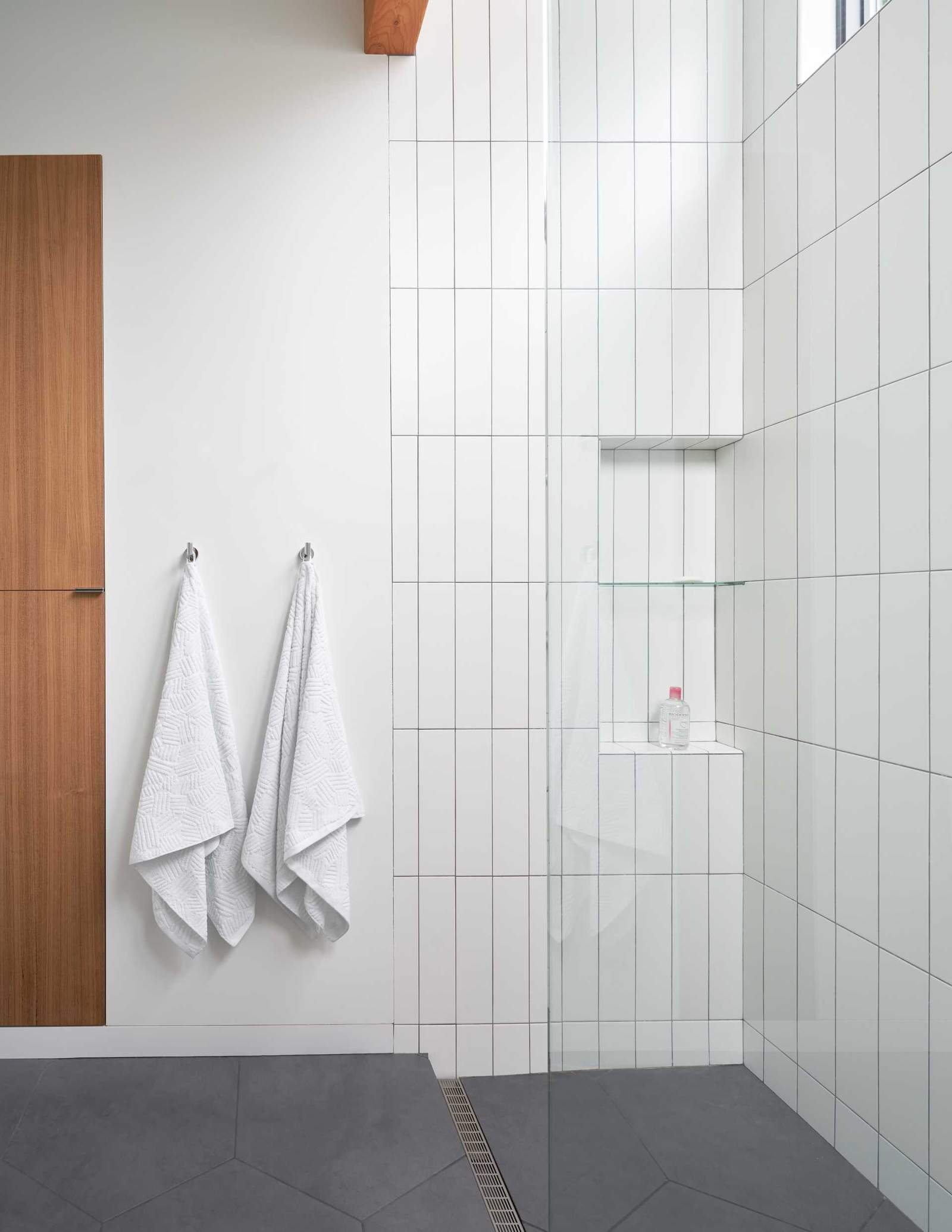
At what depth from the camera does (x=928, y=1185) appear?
0.24 metres

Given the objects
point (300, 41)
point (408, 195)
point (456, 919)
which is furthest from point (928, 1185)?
point (300, 41)

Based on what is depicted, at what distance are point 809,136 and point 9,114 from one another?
1.90m

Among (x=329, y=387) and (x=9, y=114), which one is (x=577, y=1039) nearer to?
(x=329, y=387)

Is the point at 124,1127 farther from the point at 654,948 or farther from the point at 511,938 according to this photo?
the point at 654,948

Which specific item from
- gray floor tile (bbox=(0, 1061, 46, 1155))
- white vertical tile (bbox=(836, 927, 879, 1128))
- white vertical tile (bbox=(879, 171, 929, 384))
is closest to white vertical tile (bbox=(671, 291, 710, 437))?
white vertical tile (bbox=(879, 171, 929, 384))

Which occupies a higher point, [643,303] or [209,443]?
[209,443]

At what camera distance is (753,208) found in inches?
12.8

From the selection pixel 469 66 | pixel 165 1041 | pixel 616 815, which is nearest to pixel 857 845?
pixel 616 815

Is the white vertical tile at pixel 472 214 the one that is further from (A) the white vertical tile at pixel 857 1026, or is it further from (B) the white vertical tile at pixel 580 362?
(A) the white vertical tile at pixel 857 1026

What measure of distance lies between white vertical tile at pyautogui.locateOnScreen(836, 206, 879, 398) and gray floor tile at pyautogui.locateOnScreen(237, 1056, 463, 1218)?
53.8 inches

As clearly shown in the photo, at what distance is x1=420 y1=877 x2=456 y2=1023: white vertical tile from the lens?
1.69 metres

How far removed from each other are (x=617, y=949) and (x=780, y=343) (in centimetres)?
36

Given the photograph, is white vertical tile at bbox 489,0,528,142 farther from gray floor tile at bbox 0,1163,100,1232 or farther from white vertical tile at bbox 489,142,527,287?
gray floor tile at bbox 0,1163,100,1232

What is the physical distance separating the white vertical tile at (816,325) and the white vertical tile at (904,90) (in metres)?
0.03
